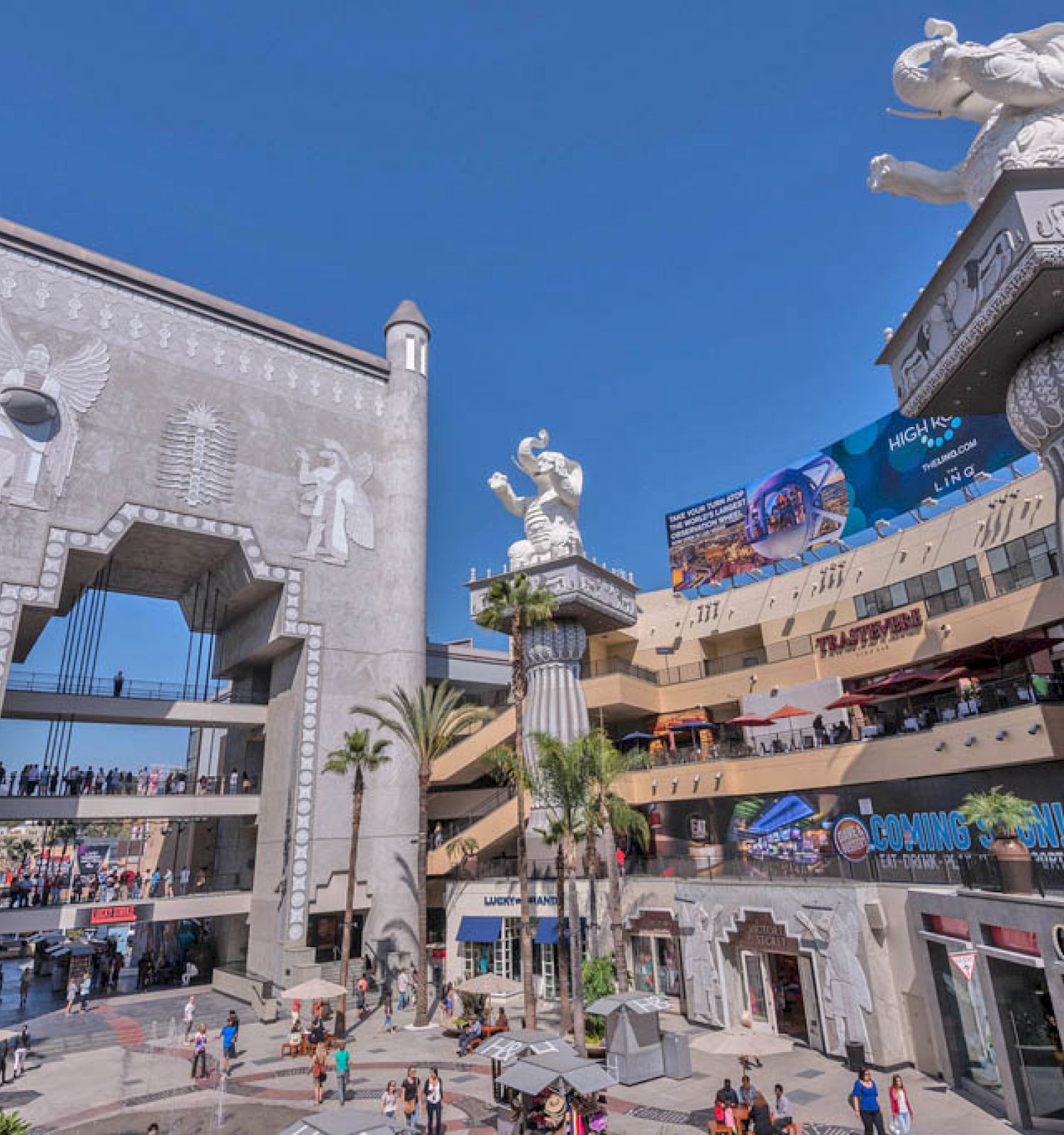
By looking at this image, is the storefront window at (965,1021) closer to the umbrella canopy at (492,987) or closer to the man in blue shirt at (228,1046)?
the umbrella canopy at (492,987)

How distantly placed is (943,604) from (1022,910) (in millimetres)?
20095

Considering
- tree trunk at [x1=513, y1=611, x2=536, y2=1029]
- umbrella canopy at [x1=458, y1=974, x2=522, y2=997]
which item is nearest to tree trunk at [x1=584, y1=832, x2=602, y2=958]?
tree trunk at [x1=513, y1=611, x2=536, y2=1029]

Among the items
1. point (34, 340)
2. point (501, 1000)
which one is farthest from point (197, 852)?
point (34, 340)

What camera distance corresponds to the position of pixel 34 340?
32375 millimetres

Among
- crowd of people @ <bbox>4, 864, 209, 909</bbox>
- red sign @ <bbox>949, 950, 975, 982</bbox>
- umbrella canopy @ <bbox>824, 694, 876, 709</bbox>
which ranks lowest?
red sign @ <bbox>949, 950, 975, 982</bbox>

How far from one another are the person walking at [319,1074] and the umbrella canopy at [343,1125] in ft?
27.4

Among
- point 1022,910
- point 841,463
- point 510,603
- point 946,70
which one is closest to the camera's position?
point 1022,910

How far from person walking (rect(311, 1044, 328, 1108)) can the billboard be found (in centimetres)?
3228

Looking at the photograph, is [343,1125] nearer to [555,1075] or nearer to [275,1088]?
[555,1075]

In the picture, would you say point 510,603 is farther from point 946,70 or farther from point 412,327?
point 412,327

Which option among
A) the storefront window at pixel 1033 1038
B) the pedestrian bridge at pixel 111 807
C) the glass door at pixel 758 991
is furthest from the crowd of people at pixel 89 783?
the storefront window at pixel 1033 1038

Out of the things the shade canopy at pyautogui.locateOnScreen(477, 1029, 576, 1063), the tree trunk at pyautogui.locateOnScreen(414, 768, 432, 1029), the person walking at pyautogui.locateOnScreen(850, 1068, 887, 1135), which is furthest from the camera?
the tree trunk at pyautogui.locateOnScreen(414, 768, 432, 1029)

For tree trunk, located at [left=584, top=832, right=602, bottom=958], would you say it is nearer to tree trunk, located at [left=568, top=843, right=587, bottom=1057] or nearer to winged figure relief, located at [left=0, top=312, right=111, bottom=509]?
tree trunk, located at [left=568, top=843, right=587, bottom=1057]

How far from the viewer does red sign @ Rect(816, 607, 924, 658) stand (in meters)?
34.1
